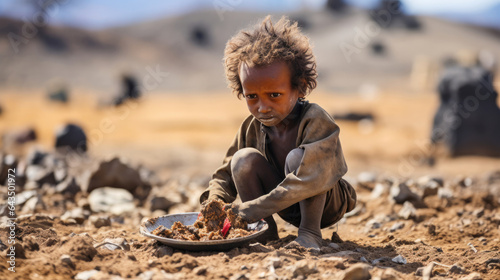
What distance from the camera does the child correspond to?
2.82 metres

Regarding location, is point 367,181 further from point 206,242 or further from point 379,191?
point 206,242

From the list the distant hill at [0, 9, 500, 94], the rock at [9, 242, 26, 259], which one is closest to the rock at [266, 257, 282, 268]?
the rock at [9, 242, 26, 259]

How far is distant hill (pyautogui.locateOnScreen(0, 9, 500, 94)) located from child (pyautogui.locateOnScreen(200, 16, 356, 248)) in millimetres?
23988

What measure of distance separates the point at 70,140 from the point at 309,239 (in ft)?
22.1

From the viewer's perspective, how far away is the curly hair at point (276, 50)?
114 inches

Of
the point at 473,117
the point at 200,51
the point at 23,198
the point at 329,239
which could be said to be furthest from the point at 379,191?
the point at 200,51

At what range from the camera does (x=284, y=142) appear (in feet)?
10.3

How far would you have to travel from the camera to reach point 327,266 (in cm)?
239

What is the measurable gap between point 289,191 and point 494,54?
38.2m

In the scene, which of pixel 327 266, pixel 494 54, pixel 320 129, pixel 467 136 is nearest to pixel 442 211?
pixel 320 129

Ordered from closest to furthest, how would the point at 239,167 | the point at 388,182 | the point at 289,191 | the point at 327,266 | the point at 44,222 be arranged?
the point at 327,266
the point at 289,191
the point at 239,167
the point at 44,222
the point at 388,182

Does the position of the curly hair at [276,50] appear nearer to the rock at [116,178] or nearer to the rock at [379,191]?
the rock at [379,191]

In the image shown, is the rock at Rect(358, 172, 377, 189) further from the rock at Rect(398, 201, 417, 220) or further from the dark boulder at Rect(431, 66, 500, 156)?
the dark boulder at Rect(431, 66, 500, 156)

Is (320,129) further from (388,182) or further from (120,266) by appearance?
(388,182)
